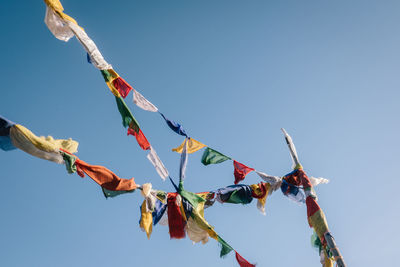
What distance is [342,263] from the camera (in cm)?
708

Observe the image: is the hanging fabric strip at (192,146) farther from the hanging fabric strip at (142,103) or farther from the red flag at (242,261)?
the red flag at (242,261)

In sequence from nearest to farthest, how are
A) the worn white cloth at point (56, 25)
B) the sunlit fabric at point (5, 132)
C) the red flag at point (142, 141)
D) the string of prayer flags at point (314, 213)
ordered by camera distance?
the sunlit fabric at point (5, 132) < the string of prayer flags at point (314, 213) < the worn white cloth at point (56, 25) < the red flag at point (142, 141)

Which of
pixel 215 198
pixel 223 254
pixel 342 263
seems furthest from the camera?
pixel 215 198

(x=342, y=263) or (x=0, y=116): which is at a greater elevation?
(x=0, y=116)

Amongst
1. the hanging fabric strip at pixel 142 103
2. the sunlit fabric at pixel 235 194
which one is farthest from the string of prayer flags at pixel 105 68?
the sunlit fabric at pixel 235 194

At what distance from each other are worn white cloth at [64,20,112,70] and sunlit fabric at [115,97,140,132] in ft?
2.46

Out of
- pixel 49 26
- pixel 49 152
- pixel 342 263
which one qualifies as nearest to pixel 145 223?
pixel 49 152

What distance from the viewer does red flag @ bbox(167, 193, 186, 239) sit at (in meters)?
7.86

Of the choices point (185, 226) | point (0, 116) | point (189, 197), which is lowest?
point (185, 226)

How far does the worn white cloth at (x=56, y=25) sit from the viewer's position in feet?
24.7

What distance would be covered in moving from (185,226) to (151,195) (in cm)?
93

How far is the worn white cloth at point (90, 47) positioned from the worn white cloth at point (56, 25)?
11 centimetres

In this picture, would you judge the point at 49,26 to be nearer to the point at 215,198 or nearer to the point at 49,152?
the point at 49,152

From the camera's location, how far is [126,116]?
26.5 ft
